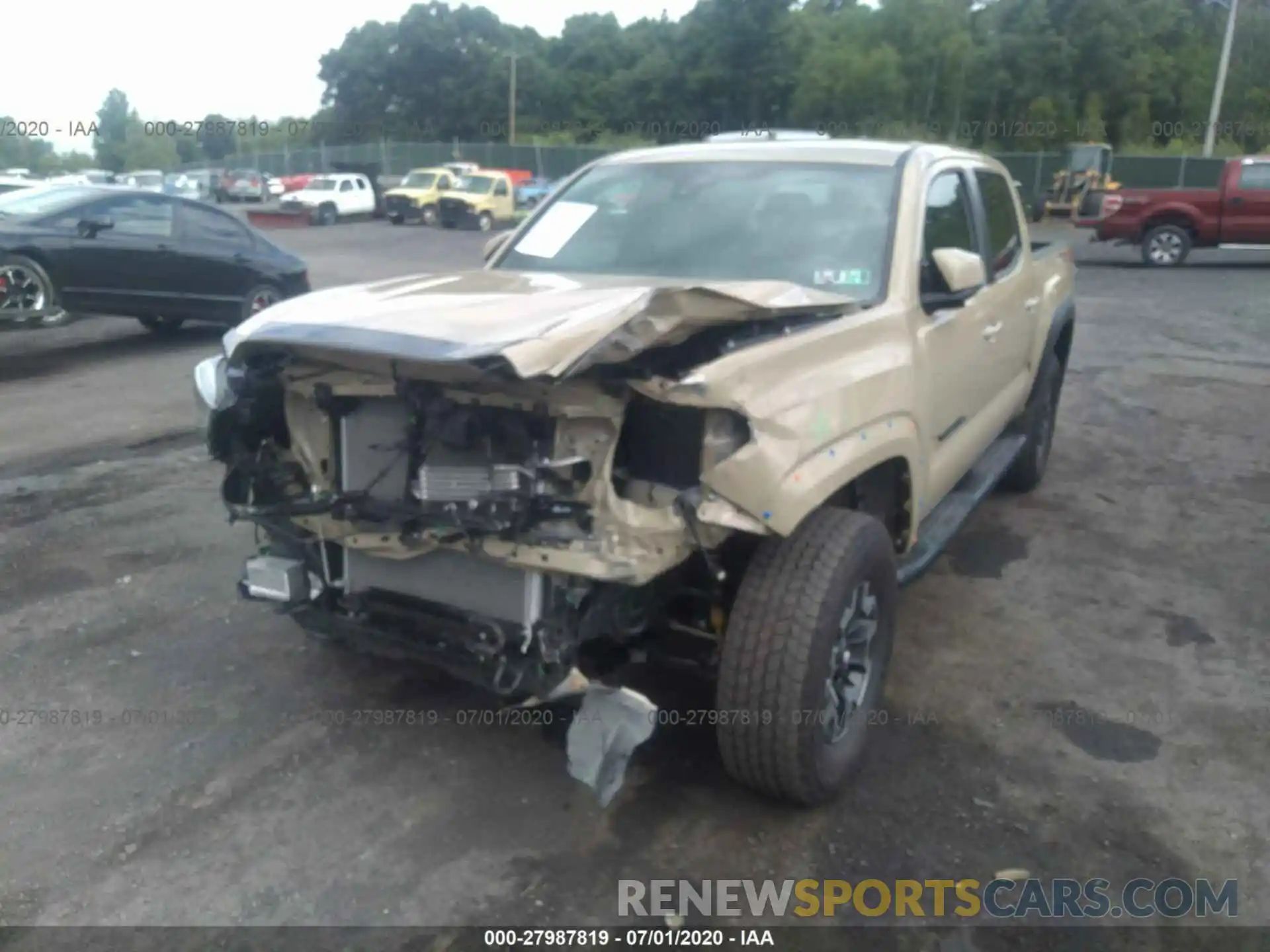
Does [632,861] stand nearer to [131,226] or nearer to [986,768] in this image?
[986,768]

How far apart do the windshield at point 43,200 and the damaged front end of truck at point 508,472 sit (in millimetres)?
7461

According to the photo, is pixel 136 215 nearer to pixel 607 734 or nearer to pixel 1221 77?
pixel 607 734

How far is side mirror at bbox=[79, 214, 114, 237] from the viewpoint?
9.75m

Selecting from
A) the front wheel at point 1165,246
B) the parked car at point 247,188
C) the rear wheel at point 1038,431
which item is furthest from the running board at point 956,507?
the parked car at point 247,188

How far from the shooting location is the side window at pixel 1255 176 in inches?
698

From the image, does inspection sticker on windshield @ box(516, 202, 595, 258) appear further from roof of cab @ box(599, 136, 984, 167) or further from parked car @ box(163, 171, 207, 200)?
parked car @ box(163, 171, 207, 200)

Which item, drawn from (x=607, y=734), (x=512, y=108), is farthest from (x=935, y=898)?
(x=512, y=108)

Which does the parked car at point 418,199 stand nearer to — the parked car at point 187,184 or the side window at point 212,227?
the parked car at point 187,184

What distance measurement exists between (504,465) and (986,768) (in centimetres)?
190

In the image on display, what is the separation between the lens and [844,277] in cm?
396

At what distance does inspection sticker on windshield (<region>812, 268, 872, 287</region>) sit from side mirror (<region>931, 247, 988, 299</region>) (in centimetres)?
24

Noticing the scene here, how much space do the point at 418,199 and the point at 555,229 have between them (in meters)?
28.2

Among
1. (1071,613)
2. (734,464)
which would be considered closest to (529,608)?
(734,464)

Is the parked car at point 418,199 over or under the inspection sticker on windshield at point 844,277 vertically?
under
